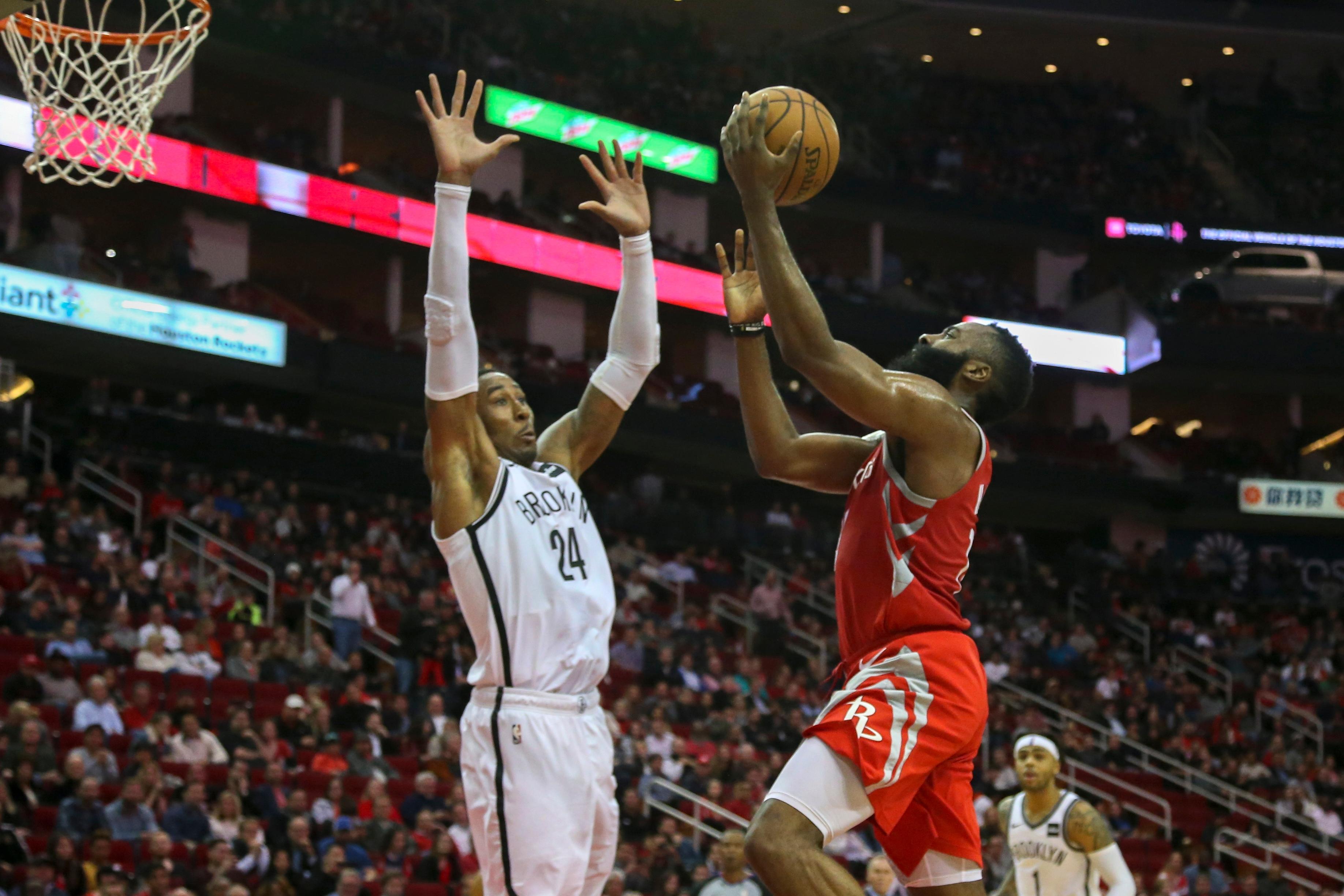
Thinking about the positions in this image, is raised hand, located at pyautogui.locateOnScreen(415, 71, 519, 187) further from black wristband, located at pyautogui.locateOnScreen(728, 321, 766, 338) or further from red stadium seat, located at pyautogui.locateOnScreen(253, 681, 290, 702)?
red stadium seat, located at pyautogui.locateOnScreen(253, 681, 290, 702)

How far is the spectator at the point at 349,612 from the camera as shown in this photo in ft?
54.6

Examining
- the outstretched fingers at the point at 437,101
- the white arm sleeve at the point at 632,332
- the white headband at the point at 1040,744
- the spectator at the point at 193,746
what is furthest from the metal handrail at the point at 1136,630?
the outstretched fingers at the point at 437,101

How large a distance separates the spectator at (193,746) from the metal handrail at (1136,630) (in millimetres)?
18401

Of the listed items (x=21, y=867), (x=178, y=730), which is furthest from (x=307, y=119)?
(x=21, y=867)

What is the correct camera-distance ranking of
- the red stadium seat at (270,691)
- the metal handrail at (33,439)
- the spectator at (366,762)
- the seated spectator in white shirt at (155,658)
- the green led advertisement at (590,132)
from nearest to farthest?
the spectator at (366,762) → the seated spectator in white shirt at (155,658) → the red stadium seat at (270,691) → the metal handrail at (33,439) → the green led advertisement at (590,132)

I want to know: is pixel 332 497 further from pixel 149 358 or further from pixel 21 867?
pixel 21 867

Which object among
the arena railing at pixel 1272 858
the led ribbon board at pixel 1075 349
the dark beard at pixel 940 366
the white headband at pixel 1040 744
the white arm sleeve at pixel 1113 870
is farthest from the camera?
the led ribbon board at pixel 1075 349

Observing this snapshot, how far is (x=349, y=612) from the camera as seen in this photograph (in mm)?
16875

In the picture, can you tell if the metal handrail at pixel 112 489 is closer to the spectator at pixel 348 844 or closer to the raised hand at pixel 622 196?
the spectator at pixel 348 844

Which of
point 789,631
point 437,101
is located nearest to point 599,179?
point 437,101

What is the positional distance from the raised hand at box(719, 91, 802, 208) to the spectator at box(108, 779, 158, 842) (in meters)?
8.71

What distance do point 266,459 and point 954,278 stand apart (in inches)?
683

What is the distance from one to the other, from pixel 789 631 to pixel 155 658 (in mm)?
10719

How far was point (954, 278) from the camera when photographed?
34.3 m
